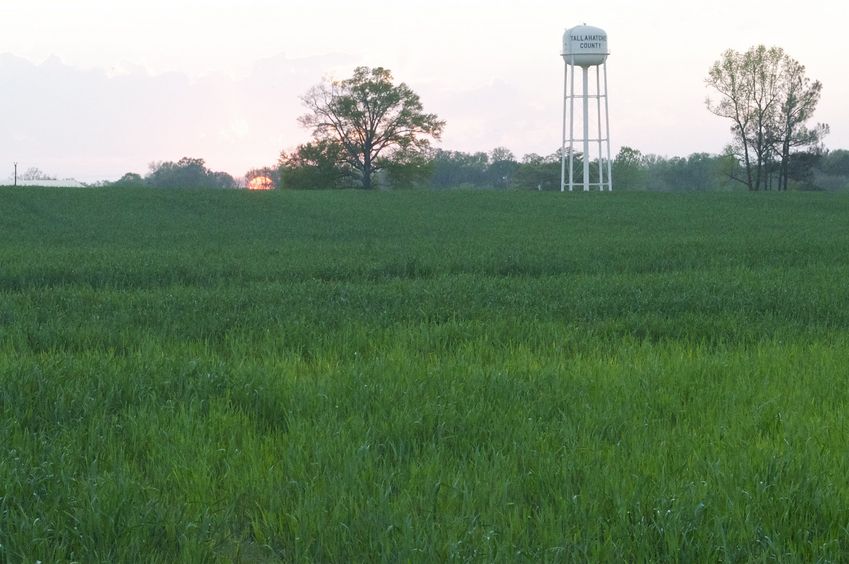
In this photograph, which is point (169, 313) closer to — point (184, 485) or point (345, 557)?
point (184, 485)

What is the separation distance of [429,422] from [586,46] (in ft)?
229

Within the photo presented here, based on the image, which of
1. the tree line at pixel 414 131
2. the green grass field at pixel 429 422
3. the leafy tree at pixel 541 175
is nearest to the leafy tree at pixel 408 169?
the tree line at pixel 414 131

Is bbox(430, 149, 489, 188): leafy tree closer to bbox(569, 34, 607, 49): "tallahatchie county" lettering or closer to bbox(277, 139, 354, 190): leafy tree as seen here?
bbox(277, 139, 354, 190): leafy tree

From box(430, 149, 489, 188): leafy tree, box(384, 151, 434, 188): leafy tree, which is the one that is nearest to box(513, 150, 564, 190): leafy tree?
box(430, 149, 489, 188): leafy tree

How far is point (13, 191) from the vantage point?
43375mm

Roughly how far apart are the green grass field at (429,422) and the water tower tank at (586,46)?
61.0m

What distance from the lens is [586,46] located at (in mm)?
69688

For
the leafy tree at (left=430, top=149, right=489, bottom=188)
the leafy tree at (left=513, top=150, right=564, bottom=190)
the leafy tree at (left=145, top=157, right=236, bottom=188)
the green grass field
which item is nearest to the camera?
the green grass field

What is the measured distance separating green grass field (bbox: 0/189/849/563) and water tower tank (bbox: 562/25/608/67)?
200 ft

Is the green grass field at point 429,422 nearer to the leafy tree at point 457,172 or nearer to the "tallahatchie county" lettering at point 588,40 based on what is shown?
the "tallahatchie county" lettering at point 588,40

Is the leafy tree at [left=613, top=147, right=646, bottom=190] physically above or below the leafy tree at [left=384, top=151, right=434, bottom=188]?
above

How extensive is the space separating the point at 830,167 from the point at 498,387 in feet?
344

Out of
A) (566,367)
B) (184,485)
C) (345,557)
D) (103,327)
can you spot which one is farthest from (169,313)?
(345,557)

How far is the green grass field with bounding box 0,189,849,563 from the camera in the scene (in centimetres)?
352
